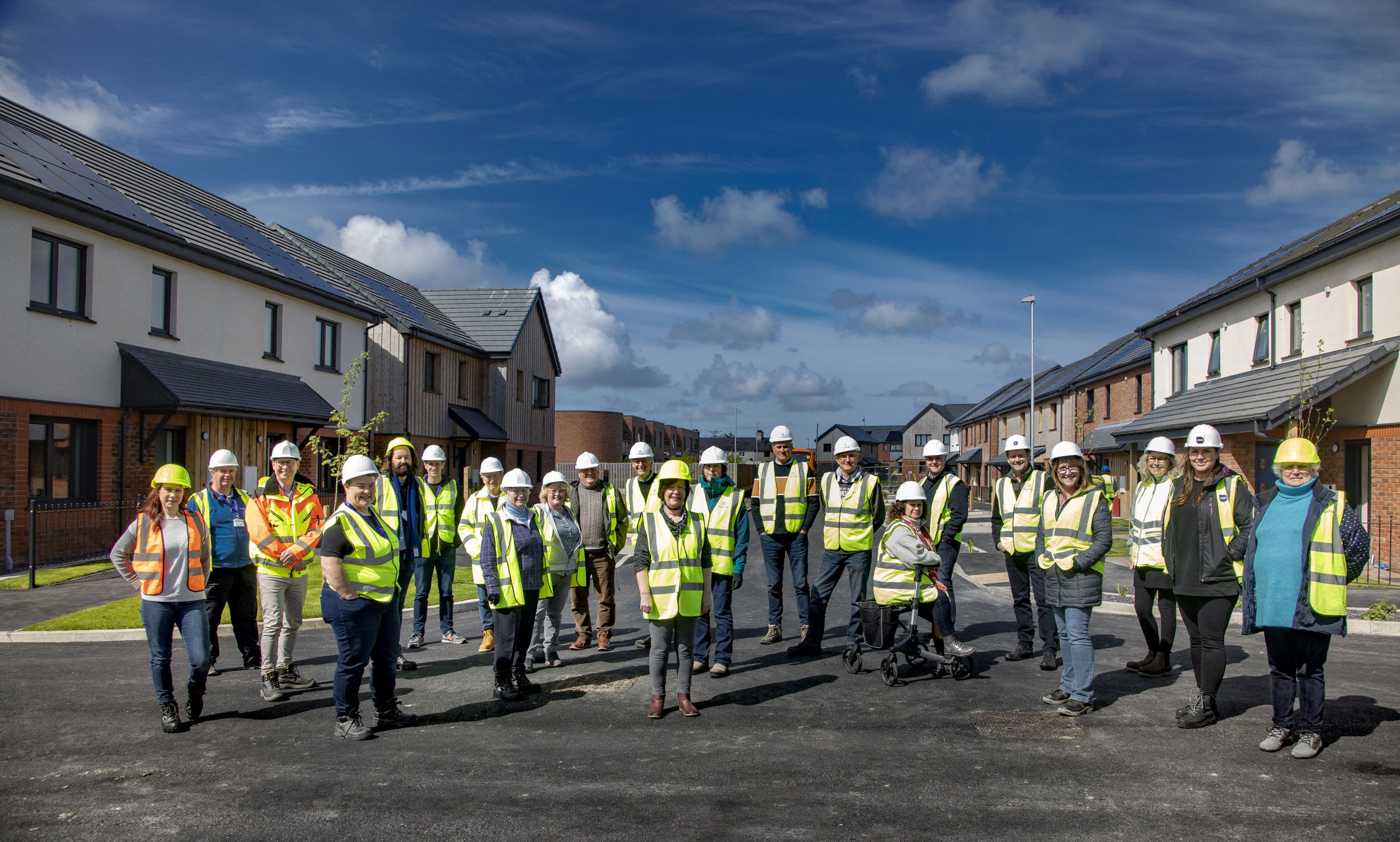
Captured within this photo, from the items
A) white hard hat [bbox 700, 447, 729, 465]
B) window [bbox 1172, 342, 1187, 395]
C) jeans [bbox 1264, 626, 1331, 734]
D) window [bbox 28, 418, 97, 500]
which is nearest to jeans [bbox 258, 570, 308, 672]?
white hard hat [bbox 700, 447, 729, 465]

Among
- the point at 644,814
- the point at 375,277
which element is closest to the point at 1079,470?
the point at 644,814

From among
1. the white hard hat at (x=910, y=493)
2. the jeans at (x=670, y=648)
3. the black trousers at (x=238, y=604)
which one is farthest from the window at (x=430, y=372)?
the jeans at (x=670, y=648)

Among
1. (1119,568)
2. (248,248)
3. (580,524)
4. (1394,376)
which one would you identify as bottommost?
(1119,568)

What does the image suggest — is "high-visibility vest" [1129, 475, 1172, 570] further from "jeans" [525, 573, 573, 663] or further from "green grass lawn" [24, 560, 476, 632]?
"green grass lawn" [24, 560, 476, 632]

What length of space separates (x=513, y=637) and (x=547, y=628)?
4.42 feet

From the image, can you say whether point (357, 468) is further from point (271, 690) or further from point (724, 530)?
point (724, 530)

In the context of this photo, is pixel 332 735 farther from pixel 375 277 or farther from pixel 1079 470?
pixel 375 277

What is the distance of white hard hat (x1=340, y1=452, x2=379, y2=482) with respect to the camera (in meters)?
5.60

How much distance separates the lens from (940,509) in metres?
8.23

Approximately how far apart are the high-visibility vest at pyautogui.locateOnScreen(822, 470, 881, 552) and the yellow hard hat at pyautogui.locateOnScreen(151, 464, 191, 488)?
16.8 ft

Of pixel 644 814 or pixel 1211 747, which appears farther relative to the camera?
pixel 1211 747

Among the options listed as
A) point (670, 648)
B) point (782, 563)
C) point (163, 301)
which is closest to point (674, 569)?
point (670, 648)

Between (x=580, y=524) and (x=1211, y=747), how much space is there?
553 cm

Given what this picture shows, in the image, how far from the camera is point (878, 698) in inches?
255
